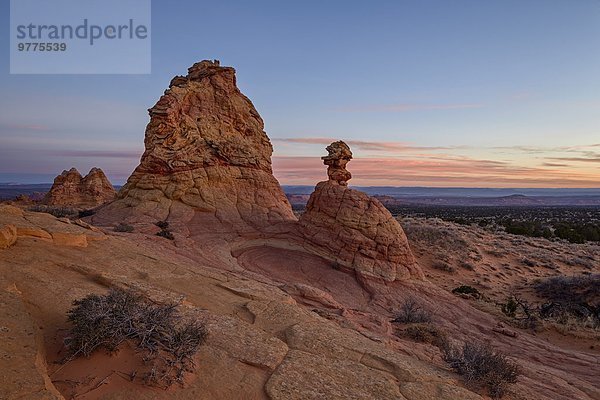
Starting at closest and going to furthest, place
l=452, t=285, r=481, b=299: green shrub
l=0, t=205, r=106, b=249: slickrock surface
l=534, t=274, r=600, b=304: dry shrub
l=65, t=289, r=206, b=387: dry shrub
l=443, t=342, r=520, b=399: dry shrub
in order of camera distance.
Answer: l=65, t=289, r=206, b=387: dry shrub < l=443, t=342, r=520, b=399: dry shrub < l=0, t=205, r=106, b=249: slickrock surface < l=534, t=274, r=600, b=304: dry shrub < l=452, t=285, r=481, b=299: green shrub

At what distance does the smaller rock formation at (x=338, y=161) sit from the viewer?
21047 millimetres

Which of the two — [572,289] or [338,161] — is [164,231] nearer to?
[338,161]

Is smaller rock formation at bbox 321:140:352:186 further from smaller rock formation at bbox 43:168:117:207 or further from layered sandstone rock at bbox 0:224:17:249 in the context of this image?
smaller rock formation at bbox 43:168:117:207

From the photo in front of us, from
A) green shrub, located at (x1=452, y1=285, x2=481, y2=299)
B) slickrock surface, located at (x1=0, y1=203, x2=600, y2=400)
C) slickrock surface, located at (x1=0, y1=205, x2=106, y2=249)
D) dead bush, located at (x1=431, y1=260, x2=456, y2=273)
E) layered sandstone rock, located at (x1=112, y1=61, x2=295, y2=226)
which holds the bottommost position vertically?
green shrub, located at (x1=452, y1=285, x2=481, y2=299)

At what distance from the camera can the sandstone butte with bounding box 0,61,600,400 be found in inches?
197

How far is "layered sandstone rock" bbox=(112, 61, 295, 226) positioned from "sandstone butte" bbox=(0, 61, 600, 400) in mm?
74

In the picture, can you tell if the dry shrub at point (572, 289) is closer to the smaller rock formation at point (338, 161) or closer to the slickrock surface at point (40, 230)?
the smaller rock formation at point (338, 161)

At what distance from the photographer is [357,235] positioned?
1830cm

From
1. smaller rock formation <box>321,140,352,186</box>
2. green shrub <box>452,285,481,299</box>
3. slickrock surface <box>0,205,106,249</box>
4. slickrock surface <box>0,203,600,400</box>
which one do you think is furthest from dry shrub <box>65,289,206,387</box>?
green shrub <box>452,285,481,299</box>

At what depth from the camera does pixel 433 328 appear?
11.3m

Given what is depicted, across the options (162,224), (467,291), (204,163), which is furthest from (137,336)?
(467,291)

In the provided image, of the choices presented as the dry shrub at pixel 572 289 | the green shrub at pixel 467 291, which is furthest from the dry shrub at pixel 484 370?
the dry shrub at pixel 572 289

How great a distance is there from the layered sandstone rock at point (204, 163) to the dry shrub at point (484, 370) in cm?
1372

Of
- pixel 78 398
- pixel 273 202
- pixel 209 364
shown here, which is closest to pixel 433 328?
pixel 209 364
